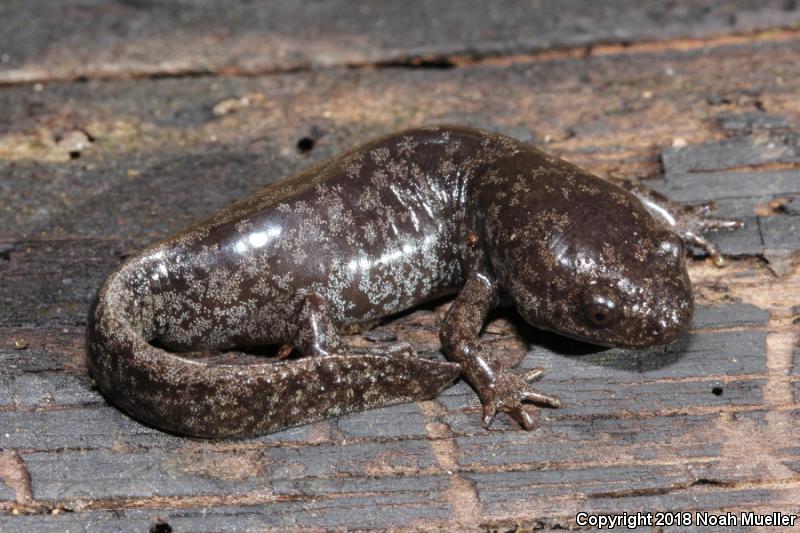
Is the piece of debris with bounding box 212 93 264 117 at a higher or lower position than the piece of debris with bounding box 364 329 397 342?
higher

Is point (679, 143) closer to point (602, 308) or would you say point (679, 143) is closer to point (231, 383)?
point (602, 308)

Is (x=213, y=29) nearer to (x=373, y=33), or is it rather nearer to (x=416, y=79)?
(x=373, y=33)

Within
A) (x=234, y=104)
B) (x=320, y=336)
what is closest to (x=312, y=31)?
(x=234, y=104)

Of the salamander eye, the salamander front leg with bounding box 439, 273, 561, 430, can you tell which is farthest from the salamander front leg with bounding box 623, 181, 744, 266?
the salamander front leg with bounding box 439, 273, 561, 430

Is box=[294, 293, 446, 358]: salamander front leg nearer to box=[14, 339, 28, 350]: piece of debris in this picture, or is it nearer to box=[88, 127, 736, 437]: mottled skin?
box=[88, 127, 736, 437]: mottled skin

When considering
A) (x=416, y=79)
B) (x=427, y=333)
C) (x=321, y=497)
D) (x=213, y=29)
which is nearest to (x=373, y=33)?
(x=416, y=79)

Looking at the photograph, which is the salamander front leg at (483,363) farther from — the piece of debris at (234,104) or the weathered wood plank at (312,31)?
the weathered wood plank at (312,31)
